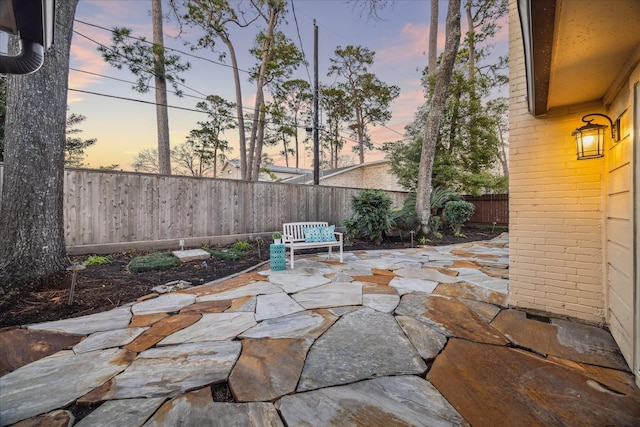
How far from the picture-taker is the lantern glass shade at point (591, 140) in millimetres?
2088

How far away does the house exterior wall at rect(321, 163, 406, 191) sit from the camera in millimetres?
16470

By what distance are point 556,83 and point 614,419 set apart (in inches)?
83.1

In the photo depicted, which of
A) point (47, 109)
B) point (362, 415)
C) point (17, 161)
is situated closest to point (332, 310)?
point (362, 415)

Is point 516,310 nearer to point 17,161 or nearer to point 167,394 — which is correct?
point 167,394

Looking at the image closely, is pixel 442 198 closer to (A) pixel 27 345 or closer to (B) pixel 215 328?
(B) pixel 215 328

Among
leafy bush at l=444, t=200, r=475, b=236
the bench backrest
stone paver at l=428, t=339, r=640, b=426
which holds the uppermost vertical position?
leafy bush at l=444, t=200, r=475, b=236

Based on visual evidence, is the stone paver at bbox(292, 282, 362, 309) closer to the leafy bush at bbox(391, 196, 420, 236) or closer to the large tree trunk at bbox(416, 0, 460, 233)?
the leafy bush at bbox(391, 196, 420, 236)

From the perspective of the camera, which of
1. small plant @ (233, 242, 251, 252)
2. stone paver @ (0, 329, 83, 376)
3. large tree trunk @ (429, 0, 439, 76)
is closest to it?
stone paver @ (0, 329, 83, 376)

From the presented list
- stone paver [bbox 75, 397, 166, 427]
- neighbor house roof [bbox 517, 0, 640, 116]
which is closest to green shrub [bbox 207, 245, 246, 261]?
stone paver [bbox 75, 397, 166, 427]

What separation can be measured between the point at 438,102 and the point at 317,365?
7.55 m

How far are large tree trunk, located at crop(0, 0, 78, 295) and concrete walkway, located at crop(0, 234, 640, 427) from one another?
44.8 inches

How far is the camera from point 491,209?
1080 centimetres

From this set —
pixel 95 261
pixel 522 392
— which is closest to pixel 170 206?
pixel 95 261

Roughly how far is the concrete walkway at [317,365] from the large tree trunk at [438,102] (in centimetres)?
488
